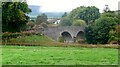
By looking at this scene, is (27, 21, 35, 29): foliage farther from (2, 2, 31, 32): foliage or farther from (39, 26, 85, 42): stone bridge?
(39, 26, 85, 42): stone bridge

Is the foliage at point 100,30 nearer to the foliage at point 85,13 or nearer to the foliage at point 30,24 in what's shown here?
the foliage at point 85,13

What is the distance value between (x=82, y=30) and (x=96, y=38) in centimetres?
341

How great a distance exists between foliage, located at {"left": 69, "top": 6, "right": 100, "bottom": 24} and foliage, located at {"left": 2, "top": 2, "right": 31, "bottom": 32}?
13.3 ft

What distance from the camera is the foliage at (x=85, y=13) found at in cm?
1983

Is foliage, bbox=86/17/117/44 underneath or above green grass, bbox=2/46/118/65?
above

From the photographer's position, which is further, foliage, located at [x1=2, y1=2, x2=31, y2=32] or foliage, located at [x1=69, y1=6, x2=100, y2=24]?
foliage, located at [x1=69, y1=6, x2=100, y2=24]

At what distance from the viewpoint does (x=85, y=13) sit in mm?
20641

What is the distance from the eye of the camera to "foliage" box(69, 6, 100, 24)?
19.8 m

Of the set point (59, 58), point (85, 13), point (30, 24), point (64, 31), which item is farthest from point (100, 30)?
point (59, 58)

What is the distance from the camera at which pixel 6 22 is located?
15.8m

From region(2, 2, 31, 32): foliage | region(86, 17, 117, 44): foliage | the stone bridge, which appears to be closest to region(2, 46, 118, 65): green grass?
region(2, 2, 31, 32): foliage

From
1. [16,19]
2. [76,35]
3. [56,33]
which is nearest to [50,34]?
[56,33]

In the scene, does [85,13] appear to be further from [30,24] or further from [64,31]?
[30,24]

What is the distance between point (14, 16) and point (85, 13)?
680 cm
